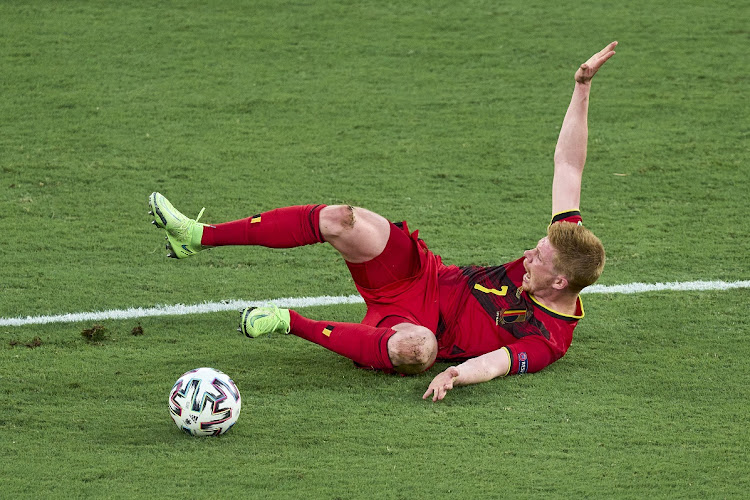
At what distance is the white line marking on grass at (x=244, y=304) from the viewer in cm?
479

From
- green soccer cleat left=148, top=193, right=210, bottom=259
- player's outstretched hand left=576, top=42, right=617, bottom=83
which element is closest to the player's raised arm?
player's outstretched hand left=576, top=42, right=617, bottom=83

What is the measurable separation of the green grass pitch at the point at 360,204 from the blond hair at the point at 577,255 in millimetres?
446

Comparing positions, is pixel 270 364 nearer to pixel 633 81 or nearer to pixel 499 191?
pixel 499 191

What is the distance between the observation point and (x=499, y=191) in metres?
6.59

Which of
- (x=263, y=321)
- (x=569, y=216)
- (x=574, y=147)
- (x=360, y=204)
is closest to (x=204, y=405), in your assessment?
(x=263, y=321)

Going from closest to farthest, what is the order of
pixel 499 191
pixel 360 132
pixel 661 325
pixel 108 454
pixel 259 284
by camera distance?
pixel 108 454, pixel 661 325, pixel 259 284, pixel 499 191, pixel 360 132

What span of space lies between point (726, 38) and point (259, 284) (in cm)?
544

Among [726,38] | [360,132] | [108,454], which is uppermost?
[726,38]

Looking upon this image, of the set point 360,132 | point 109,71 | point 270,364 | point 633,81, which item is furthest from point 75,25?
point 270,364

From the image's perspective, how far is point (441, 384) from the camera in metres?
3.96

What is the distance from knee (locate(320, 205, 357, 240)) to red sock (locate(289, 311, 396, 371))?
389 millimetres

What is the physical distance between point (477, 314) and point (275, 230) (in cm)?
94

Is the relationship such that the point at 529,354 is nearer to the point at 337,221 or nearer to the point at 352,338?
the point at 352,338

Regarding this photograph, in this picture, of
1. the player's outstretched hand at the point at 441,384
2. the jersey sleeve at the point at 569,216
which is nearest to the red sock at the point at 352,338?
the player's outstretched hand at the point at 441,384
